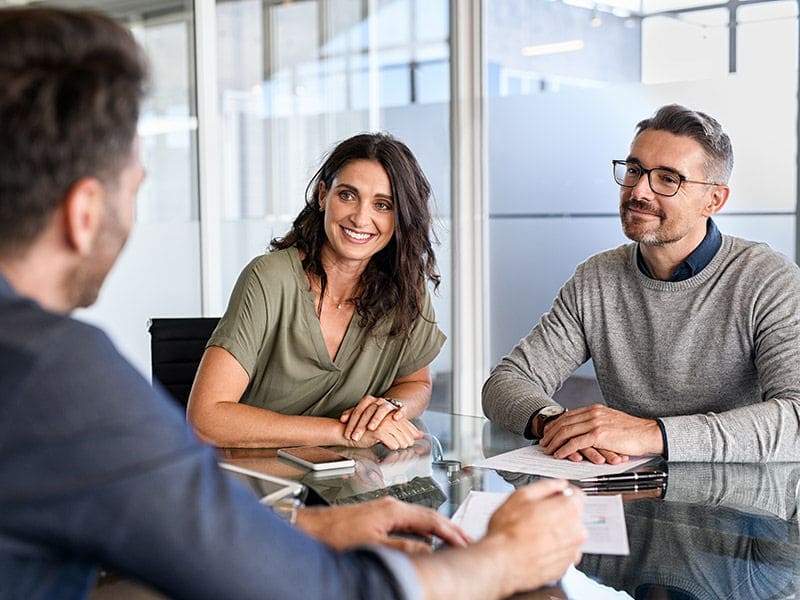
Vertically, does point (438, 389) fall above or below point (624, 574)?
below

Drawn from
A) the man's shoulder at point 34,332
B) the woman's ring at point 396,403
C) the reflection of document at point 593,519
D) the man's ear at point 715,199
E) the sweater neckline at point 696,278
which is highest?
the man's ear at point 715,199

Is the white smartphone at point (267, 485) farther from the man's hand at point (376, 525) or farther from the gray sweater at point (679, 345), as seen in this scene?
the gray sweater at point (679, 345)

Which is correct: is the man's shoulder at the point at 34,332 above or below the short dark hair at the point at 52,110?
below

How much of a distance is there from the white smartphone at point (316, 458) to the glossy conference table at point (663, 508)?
0.08 ft

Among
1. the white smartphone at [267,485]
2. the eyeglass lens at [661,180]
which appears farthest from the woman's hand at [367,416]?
the eyeglass lens at [661,180]

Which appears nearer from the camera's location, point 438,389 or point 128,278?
point 128,278

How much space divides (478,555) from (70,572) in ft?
1.49

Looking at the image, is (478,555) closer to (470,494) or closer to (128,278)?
(470,494)

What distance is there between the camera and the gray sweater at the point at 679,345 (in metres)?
2.33

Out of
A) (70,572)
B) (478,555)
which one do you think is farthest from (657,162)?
(70,572)

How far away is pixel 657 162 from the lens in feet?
8.46

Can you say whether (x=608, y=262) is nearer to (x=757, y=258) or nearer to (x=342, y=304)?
(x=757, y=258)

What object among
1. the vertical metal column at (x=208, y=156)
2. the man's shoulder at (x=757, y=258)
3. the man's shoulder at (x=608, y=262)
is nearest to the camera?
the man's shoulder at (x=757, y=258)

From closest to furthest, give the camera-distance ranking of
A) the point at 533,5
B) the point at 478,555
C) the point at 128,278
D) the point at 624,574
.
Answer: the point at 478,555 < the point at 624,574 < the point at 128,278 < the point at 533,5
